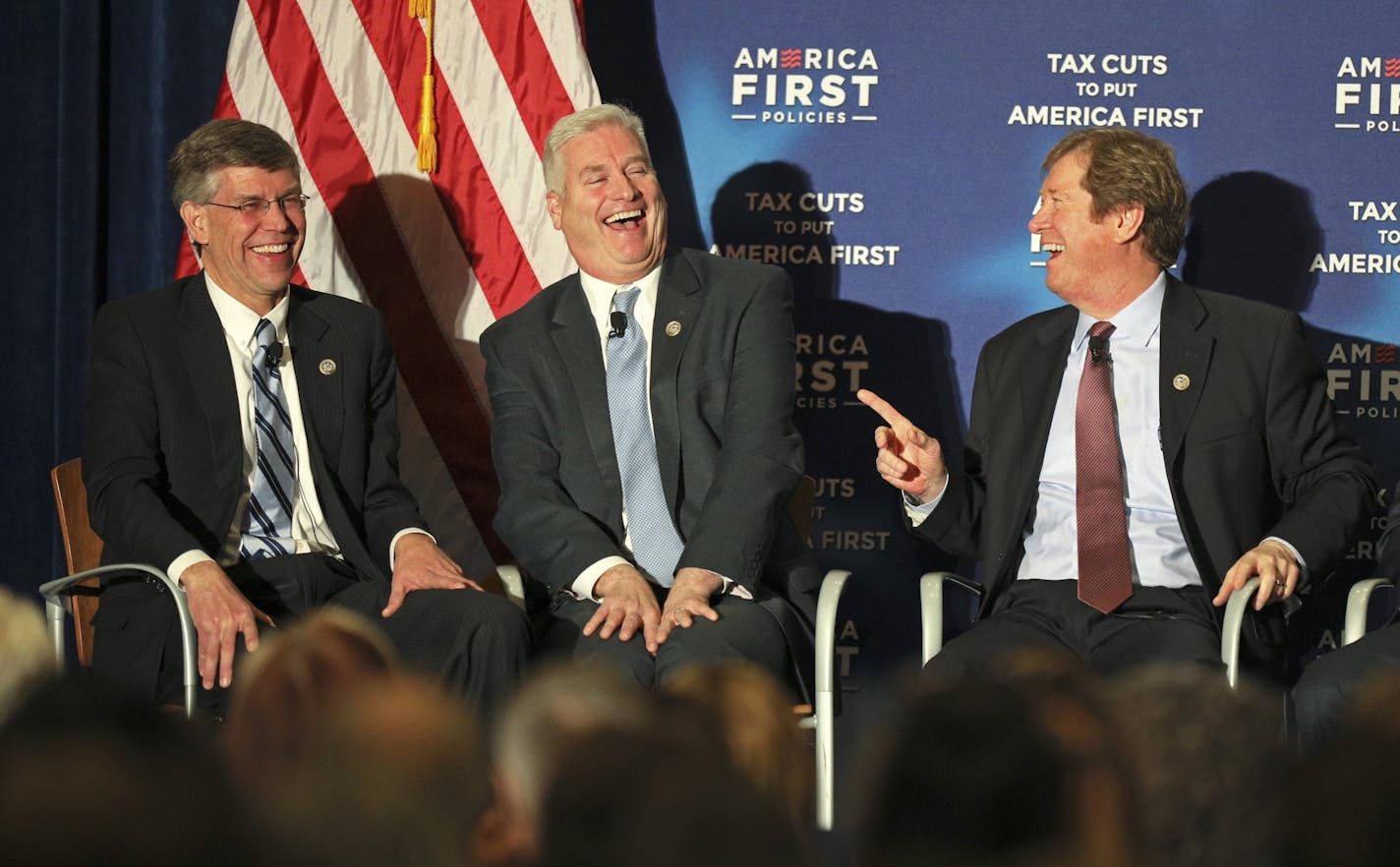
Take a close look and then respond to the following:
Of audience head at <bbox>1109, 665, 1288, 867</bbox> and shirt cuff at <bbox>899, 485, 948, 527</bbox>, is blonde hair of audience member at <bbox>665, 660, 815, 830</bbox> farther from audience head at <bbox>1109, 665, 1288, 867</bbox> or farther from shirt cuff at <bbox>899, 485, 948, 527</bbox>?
shirt cuff at <bbox>899, 485, 948, 527</bbox>

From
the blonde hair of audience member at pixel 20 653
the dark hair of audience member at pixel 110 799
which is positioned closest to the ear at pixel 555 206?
the blonde hair of audience member at pixel 20 653

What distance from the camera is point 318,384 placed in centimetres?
356

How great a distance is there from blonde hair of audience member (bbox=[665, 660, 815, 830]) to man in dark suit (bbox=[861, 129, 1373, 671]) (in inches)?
86.9

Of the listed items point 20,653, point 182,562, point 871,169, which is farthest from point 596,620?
point 20,653

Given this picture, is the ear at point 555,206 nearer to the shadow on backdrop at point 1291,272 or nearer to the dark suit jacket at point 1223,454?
the dark suit jacket at point 1223,454

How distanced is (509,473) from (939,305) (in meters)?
1.50

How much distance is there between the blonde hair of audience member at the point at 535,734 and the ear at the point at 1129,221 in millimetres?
2813

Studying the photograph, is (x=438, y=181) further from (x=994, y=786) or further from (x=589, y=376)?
(x=994, y=786)

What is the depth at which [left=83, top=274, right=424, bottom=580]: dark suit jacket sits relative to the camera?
3.34 m

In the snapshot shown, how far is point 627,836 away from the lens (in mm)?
708

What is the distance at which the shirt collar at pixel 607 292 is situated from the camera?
357cm

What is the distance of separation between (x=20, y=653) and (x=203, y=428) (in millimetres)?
2518

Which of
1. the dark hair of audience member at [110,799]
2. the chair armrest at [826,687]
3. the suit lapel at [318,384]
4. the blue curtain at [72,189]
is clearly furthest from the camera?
the blue curtain at [72,189]

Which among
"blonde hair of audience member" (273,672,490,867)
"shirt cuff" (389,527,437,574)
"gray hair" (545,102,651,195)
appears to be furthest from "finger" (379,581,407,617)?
"blonde hair of audience member" (273,672,490,867)
